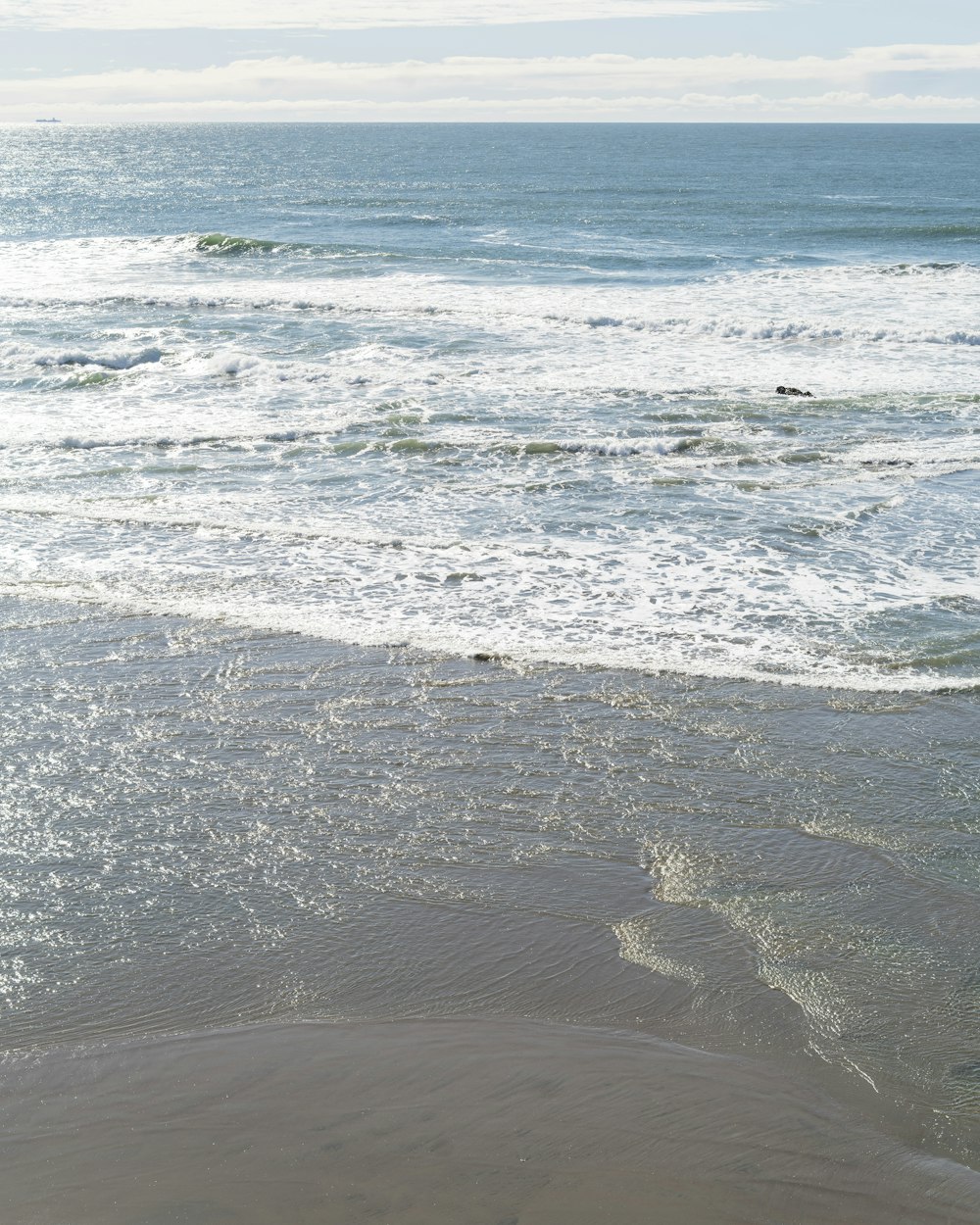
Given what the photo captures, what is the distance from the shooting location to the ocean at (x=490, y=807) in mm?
4145

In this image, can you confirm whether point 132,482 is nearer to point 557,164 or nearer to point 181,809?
point 181,809

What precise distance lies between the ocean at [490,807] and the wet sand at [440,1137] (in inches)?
0.6

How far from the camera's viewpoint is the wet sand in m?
3.85

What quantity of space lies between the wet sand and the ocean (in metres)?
0.02

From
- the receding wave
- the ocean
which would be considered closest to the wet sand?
the ocean

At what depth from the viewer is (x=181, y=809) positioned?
632 cm

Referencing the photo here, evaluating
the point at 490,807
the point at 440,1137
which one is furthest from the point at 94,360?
the point at 440,1137

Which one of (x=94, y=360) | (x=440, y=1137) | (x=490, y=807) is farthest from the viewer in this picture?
(x=94, y=360)

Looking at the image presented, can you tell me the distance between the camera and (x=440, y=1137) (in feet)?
13.6

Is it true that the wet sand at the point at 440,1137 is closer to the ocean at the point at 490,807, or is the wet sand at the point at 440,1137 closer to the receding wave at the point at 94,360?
the ocean at the point at 490,807

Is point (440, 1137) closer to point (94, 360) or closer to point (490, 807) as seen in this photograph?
point (490, 807)

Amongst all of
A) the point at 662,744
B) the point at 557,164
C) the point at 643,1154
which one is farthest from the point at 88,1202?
the point at 557,164

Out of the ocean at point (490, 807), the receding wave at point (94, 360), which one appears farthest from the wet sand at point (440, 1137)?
the receding wave at point (94, 360)

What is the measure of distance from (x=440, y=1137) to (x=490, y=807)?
93.9 inches
